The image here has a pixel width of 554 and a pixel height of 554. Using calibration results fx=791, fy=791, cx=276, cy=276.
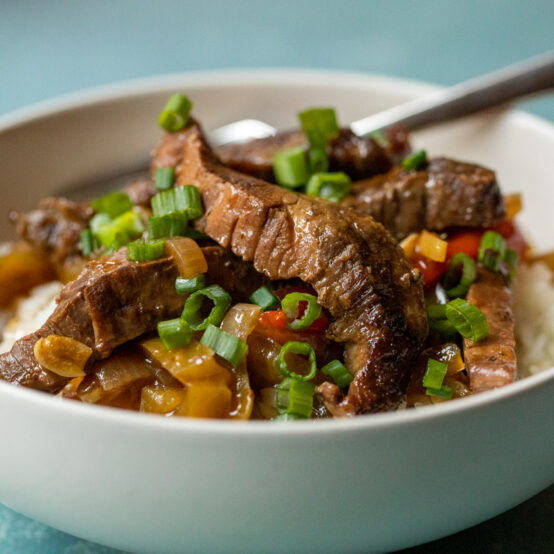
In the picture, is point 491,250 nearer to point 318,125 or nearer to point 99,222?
point 318,125

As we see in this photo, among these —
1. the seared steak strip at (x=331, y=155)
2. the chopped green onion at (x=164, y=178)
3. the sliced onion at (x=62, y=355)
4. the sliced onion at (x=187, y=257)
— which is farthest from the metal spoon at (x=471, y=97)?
the sliced onion at (x=62, y=355)

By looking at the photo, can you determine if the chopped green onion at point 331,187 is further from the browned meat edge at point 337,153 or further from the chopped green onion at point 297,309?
the chopped green onion at point 297,309

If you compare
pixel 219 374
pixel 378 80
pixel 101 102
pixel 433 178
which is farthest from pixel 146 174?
pixel 219 374

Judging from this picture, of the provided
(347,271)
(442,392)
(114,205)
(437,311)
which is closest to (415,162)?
(437,311)

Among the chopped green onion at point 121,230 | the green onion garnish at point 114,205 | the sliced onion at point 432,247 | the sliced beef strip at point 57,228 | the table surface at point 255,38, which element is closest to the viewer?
the sliced onion at point 432,247

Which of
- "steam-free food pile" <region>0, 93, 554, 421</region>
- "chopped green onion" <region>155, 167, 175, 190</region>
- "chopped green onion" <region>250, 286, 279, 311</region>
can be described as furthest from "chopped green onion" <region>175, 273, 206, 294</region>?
"chopped green onion" <region>155, 167, 175, 190</region>

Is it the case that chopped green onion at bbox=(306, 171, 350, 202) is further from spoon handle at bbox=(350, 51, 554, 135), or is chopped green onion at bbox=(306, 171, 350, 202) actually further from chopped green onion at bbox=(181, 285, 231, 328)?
spoon handle at bbox=(350, 51, 554, 135)
